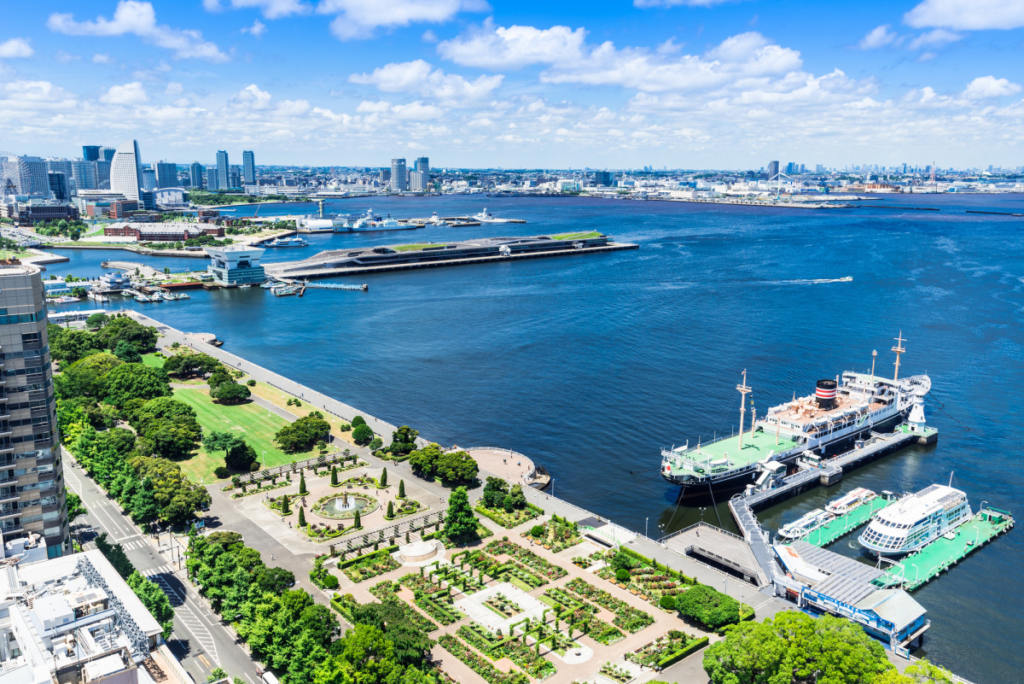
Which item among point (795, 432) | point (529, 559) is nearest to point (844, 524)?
point (795, 432)

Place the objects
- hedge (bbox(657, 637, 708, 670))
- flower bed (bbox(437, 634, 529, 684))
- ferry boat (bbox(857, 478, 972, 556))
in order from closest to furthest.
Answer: flower bed (bbox(437, 634, 529, 684)) < hedge (bbox(657, 637, 708, 670)) < ferry boat (bbox(857, 478, 972, 556))

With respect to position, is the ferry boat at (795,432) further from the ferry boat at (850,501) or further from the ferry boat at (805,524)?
the ferry boat at (805,524)

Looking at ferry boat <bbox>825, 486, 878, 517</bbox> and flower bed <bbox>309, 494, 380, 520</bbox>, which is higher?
flower bed <bbox>309, 494, 380, 520</bbox>

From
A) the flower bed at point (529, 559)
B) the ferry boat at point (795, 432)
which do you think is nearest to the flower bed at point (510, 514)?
the flower bed at point (529, 559)

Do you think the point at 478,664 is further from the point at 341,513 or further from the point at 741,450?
the point at 741,450

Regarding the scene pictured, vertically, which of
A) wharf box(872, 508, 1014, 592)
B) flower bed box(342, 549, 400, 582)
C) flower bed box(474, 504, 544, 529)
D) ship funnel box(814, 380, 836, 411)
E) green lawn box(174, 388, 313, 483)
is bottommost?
wharf box(872, 508, 1014, 592)

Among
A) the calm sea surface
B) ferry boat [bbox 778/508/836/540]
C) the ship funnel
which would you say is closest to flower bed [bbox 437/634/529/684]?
the calm sea surface

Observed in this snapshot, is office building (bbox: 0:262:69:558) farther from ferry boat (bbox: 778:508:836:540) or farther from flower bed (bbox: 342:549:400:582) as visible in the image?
ferry boat (bbox: 778:508:836:540)

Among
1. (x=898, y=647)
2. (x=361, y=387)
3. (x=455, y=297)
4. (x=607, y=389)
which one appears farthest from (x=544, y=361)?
(x=898, y=647)
